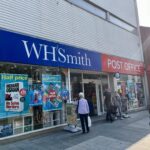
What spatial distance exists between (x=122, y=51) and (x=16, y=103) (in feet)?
34.1

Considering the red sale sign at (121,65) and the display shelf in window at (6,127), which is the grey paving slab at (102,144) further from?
the red sale sign at (121,65)

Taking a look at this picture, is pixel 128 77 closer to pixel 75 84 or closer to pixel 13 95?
pixel 75 84

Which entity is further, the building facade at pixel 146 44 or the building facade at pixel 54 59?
the building facade at pixel 146 44

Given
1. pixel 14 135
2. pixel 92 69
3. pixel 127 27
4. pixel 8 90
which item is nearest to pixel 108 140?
pixel 14 135

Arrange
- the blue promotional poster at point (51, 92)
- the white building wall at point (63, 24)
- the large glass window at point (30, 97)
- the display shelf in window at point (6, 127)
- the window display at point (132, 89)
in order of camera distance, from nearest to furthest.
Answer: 1. the display shelf in window at point (6, 127)
2. the large glass window at point (30, 97)
3. the white building wall at point (63, 24)
4. the blue promotional poster at point (51, 92)
5. the window display at point (132, 89)

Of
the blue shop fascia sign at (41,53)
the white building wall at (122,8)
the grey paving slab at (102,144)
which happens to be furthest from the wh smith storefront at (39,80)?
the white building wall at (122,8)

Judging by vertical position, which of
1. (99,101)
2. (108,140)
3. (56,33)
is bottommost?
(108,140)

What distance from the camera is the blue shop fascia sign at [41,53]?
26.0 feet

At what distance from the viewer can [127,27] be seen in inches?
712

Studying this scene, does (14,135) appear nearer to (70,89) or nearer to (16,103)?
(16,103)

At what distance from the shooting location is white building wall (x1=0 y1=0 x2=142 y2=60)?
8648 millimetres

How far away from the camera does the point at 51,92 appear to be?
31.7 feet

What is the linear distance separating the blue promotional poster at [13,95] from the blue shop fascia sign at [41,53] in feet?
2.23

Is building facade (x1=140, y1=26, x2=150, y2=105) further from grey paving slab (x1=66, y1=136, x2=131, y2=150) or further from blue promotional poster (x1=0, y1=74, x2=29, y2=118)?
blue promotional poster (x1=0, y1=74, x2=29, y2=118)
